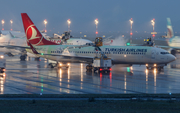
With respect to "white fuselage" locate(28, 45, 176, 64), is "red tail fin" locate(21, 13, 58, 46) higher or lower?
higher

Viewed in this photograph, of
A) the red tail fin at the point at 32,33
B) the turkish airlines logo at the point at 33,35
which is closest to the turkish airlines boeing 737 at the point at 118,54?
the red tail fin at the point at 32,33

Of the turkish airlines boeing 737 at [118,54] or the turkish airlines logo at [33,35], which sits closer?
the turkish airlines boeing 737 at [118,54]

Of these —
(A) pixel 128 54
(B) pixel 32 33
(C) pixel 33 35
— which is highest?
(B) pixel 32 33

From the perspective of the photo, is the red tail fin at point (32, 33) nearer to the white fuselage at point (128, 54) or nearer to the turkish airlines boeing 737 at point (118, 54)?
the turkish airlines boeing 737 at point (118, 54)

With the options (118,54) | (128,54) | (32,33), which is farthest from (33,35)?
(128,54)

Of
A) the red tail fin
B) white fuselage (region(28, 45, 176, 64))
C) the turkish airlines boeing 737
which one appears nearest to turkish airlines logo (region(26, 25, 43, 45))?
the red tail fin

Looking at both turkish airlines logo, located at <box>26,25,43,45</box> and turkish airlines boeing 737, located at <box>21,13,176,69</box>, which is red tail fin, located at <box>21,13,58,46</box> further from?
turkish airlines boeing 737, located at <box>21,13,176,69</box>

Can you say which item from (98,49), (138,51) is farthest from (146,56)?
(98,49)

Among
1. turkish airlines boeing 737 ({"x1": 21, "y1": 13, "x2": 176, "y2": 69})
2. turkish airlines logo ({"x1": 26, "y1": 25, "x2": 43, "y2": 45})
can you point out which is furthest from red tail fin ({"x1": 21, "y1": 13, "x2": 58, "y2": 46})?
turkish airlines boeing 737 ({"x1": 21, "y1": 13, "x2": 176, "y2": 69})

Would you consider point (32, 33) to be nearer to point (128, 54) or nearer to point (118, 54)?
point (118, 54)

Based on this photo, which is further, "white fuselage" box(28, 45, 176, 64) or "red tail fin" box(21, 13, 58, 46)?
"red tail fin" box(21, 13, 58, 46)
